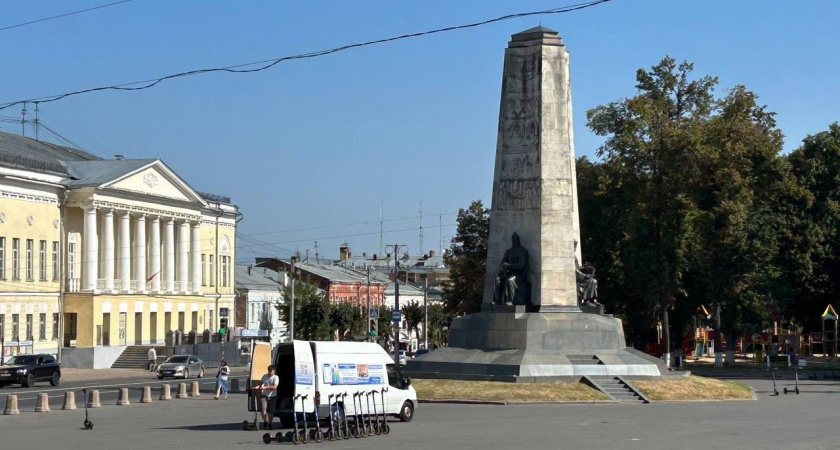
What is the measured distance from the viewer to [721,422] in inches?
1164

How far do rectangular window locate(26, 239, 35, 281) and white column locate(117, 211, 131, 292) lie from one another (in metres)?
9.03

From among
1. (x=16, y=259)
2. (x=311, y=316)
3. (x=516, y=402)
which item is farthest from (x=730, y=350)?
(x=516, y=402)

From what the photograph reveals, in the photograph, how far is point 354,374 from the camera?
93.7 feet

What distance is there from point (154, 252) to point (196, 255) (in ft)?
20.3

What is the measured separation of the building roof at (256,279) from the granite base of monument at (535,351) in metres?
67.7

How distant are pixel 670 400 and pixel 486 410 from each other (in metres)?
6.65

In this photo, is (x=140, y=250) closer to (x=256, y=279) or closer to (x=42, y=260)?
(x=42, y=260)

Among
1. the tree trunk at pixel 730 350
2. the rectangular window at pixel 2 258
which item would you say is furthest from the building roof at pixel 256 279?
the tree trunk at pixel 730 350

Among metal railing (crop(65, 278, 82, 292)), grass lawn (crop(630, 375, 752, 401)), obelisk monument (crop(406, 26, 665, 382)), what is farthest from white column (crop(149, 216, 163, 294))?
grass lawn (crop(630, 375, 752, 401))

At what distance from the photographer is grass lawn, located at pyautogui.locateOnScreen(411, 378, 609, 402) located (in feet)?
120

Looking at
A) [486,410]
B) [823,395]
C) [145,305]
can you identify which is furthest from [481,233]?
[486,410]

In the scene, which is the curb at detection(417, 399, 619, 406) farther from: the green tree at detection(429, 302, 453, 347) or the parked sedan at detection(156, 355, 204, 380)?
the green tree at detection(429, 302, 453, 347)

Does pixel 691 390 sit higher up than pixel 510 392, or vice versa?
pixel 510 392

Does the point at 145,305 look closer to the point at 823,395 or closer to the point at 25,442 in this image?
the point at 823,395
